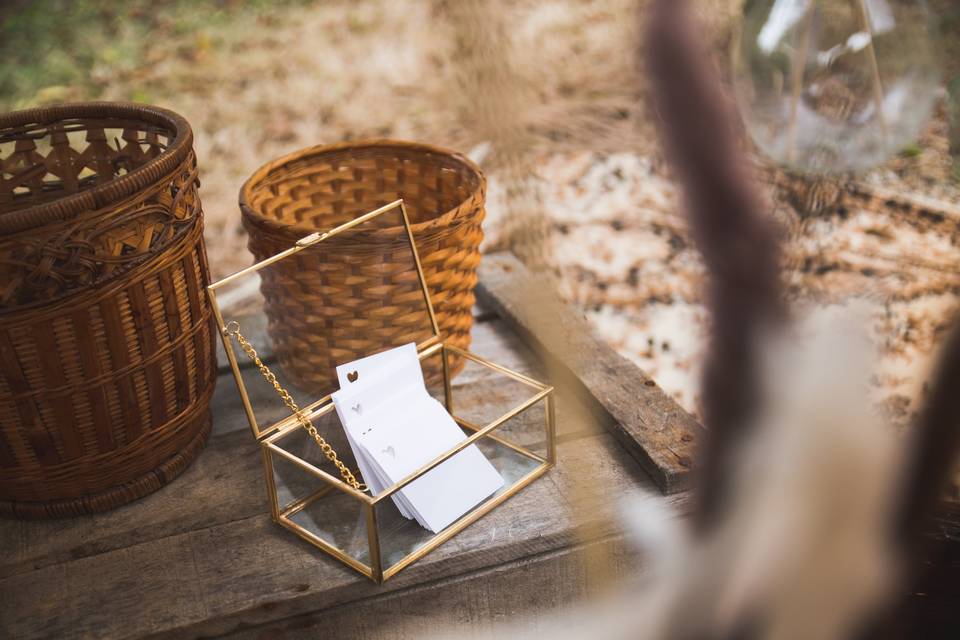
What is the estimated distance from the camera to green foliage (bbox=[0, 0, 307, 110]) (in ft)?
9.27

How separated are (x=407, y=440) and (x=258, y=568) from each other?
20 centimetres

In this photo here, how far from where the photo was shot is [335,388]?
1.02 meters

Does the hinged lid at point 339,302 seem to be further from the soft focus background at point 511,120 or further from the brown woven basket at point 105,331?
the soft focus background at point 511,120

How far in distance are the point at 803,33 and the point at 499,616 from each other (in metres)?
0.86

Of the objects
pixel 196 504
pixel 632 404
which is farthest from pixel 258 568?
pixel 632 404

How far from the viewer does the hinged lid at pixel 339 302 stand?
39.1 inches

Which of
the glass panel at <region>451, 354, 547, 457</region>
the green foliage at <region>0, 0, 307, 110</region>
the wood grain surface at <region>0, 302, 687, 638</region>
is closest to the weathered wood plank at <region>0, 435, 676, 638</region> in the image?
the wood grain surface at <region>0, 302, 687, 638</region>

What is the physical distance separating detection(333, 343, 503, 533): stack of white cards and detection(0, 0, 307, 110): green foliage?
2.20 m

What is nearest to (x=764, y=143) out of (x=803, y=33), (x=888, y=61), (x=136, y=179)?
(x=803, y=33)

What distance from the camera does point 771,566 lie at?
13 cm

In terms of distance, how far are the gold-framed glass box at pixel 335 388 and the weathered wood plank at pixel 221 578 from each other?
0.02 metres

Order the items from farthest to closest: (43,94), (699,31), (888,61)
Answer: (43,94), (888,61), (699,31)

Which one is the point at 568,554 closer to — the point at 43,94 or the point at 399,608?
the point at 399,608

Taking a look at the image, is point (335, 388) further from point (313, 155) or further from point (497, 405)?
point (313, 155)
